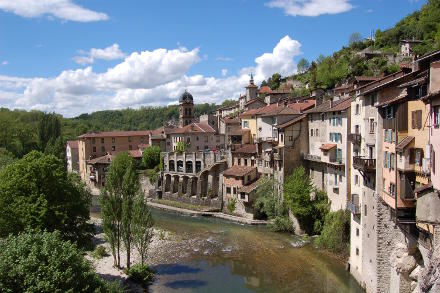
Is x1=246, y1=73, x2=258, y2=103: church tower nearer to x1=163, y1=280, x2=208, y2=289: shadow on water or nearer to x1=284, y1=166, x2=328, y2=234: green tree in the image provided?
x1=284, y1=166, x2=328, y2=234: green tree

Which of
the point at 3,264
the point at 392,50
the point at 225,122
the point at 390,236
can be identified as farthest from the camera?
the point at 392,50

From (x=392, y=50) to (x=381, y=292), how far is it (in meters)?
83.7

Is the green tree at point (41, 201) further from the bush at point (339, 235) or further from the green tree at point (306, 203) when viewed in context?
the green tree at point (306, 203)

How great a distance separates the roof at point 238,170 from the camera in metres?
56.8

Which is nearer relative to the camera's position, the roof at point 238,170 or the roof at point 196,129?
the roof at point 238,170

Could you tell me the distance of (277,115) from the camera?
5331cm

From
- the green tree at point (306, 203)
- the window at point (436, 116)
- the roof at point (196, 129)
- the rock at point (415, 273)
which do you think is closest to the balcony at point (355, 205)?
the rock at point (415, 273)

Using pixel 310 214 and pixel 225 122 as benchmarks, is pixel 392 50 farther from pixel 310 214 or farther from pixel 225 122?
pixel 310 214

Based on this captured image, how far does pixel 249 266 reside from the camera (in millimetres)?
36250

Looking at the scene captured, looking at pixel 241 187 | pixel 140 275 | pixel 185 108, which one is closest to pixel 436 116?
pixel 140 275

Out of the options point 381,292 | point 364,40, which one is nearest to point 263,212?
point 381,292

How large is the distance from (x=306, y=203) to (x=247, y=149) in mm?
18055

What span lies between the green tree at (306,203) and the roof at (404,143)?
2201 centimetres

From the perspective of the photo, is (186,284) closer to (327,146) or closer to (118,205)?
(118,205)
